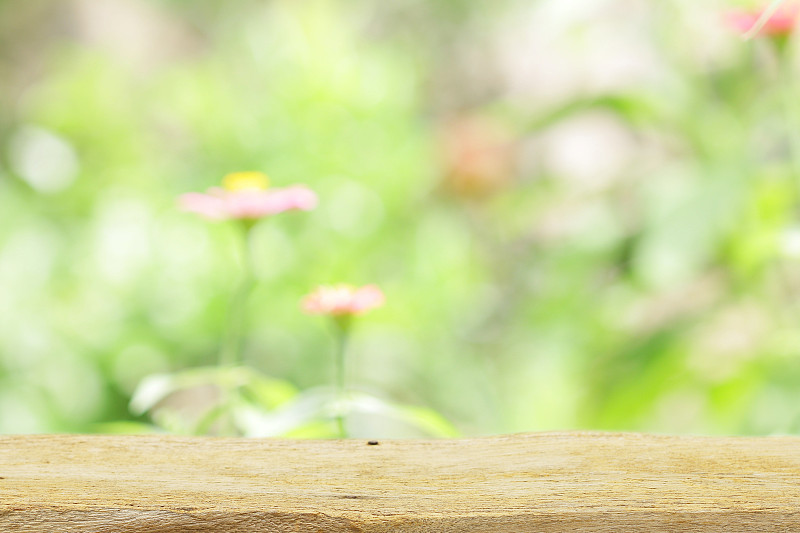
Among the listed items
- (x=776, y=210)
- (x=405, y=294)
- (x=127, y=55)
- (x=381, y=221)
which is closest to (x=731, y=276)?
(x=776, y=210)

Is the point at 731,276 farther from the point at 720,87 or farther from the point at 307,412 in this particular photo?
the point at 307,412

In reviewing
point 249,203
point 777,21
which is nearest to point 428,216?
point 777,21

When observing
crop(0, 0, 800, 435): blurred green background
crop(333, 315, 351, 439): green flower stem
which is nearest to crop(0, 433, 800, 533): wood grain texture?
crop(333, 315, 351, 439): green flower stem

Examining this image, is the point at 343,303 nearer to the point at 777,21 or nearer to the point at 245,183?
the point at 245,183

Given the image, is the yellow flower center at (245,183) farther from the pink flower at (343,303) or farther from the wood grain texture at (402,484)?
the wood grain texture at (402,484)

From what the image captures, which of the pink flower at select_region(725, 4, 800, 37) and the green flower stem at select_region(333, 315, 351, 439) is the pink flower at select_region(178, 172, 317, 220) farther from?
the pink flower at select_region(725, 4, 800, 37)

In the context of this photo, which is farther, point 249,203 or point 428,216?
point 428,216
